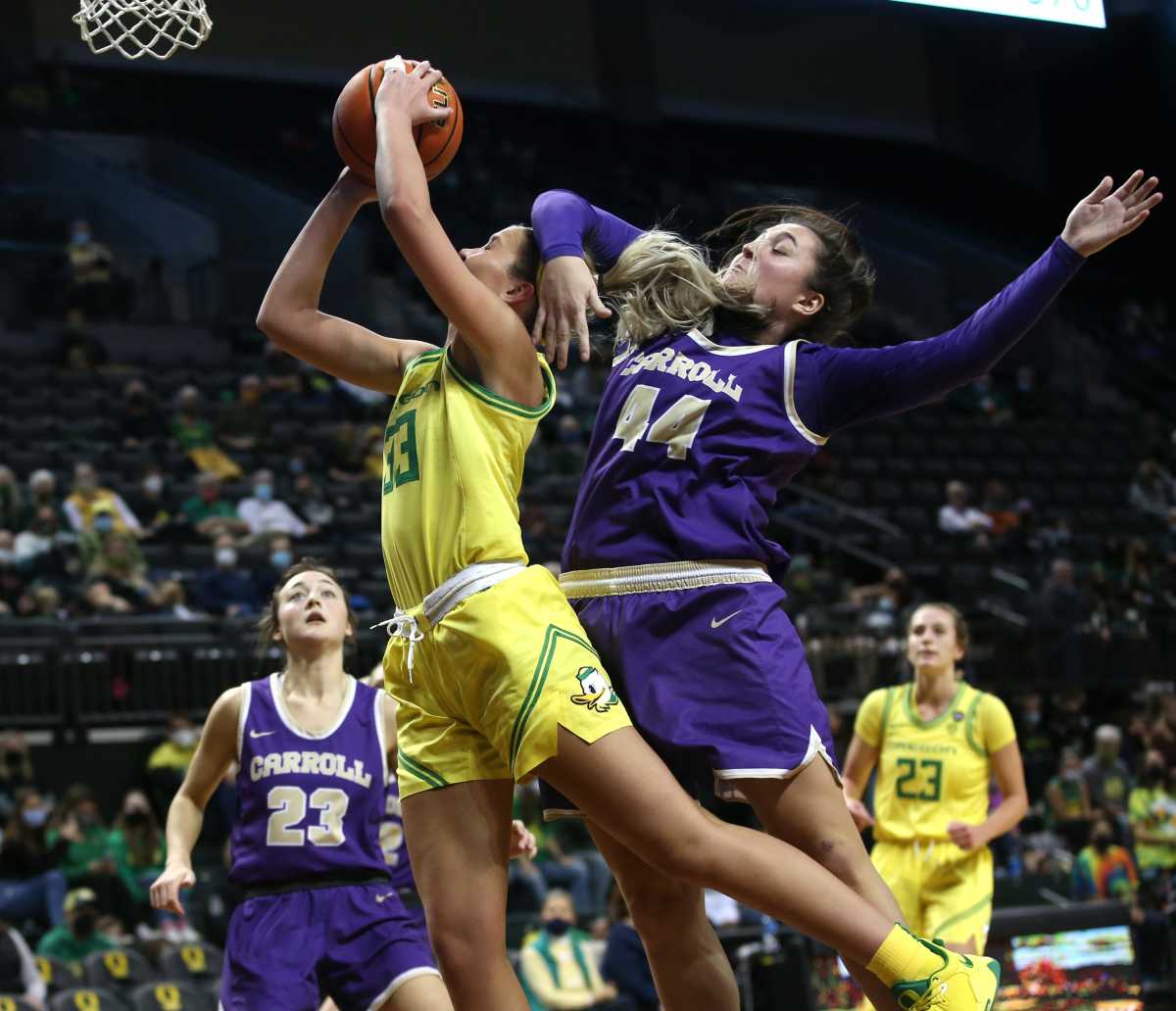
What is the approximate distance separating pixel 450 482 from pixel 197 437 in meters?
11.1

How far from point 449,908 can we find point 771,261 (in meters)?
1.60

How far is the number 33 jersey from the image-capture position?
138 inches

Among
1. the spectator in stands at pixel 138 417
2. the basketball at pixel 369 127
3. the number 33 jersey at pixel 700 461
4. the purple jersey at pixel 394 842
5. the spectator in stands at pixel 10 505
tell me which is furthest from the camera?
the spectator in stands at pixel 138 417

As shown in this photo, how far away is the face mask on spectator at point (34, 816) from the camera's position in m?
9.20

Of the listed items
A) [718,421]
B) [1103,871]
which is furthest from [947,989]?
[1103,871]

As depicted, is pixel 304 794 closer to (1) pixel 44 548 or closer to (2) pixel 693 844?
(2) pixel 693 844

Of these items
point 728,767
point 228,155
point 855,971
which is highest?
point 228,155

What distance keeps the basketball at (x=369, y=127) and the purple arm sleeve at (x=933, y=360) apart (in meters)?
0.97

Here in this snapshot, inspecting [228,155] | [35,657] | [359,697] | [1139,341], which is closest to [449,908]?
[359,697]

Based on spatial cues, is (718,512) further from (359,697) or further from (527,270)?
(359,697)

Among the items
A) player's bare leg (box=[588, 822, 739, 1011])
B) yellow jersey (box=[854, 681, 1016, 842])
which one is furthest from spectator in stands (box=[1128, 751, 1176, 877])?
player's bare leg (box=[588, 822, 739, 1011])

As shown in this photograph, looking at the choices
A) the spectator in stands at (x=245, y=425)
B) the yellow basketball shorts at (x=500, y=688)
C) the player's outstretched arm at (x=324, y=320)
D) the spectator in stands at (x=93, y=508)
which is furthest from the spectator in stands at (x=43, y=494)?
the yellow basketball shorts at (x=500, y=688)

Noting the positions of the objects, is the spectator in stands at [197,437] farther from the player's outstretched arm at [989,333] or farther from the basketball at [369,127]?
the player's outstretched arm at [989,333]

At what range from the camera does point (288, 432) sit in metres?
14.6
